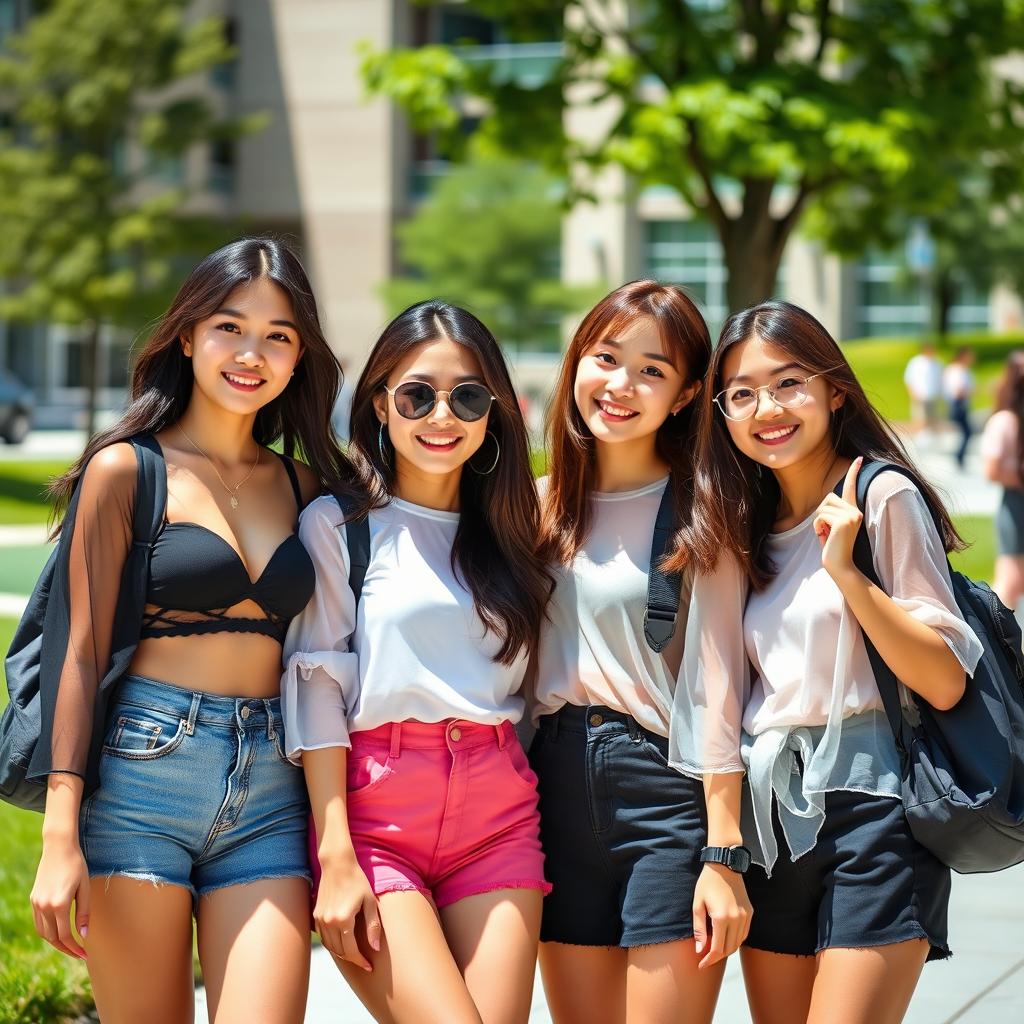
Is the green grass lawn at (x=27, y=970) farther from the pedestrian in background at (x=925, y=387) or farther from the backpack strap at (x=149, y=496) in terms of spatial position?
the pedestrian in background at (x=925, y=387)

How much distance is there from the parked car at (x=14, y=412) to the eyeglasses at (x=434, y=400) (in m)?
30.1

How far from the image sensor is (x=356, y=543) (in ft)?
11.5

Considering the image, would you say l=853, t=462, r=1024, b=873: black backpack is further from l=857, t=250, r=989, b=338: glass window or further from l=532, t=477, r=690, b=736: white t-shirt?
l=857, t=250, r=989, b=338: glass window

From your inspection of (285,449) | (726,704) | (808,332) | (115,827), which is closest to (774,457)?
(808,332)

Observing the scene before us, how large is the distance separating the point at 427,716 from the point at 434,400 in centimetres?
74

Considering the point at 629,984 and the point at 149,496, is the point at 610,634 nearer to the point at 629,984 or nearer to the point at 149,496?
the point at 629,984

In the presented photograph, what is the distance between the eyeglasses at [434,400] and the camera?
3.56 metres

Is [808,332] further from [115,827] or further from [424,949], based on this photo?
[115,827]

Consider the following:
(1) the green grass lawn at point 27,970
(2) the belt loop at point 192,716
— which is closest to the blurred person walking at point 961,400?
(1) the green grass lawn at point 27,970

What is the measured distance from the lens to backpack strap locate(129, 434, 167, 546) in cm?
333

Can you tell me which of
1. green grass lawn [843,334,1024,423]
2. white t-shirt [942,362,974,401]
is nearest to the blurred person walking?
white t-shirt [942,362,974,401]

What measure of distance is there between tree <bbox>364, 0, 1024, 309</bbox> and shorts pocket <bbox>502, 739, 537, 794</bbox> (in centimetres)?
1040

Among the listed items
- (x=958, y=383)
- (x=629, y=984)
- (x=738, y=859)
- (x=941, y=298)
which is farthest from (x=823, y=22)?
(x=941, y=298)

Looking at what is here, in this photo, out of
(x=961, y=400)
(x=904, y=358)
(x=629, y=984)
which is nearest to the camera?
(x=629, y=984)
